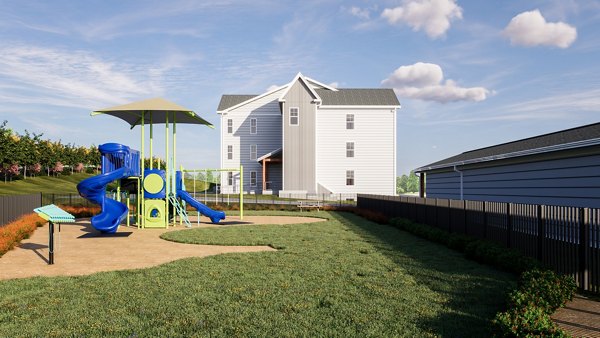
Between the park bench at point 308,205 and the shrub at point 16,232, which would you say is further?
the park bench at point 308,205

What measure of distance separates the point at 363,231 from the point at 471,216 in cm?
527

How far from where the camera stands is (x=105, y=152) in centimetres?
1909

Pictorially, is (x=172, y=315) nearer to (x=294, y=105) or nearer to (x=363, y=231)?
(x=363, y=231)

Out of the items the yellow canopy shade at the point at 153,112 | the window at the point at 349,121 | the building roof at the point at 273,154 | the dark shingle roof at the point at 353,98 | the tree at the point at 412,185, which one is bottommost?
the tree at the point at 412,185

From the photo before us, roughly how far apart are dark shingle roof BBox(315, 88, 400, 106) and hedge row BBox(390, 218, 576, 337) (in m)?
32.1

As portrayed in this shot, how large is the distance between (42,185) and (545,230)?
209 feet

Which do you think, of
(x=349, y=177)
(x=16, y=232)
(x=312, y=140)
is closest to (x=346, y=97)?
(x=312, y=140)

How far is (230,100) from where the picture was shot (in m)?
50.2

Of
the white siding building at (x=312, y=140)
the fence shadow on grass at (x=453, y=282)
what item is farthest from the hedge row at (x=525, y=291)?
the white siding building at (x=312, y=140)

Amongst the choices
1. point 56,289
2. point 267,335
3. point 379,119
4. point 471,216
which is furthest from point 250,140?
point 267,335

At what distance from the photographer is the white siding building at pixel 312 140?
1649 inches

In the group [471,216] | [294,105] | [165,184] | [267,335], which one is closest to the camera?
[267,335]

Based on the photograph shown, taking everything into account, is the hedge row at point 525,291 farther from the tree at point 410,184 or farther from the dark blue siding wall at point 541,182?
the tree at point 410,184

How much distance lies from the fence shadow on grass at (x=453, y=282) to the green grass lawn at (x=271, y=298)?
20mm
